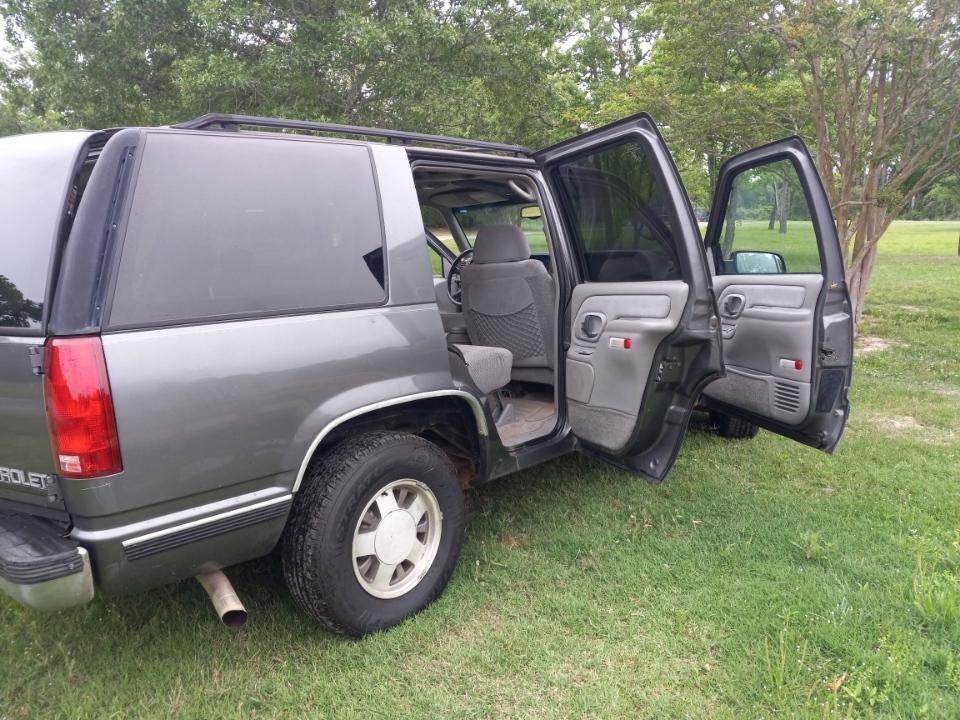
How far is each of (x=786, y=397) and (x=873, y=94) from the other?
217 inches

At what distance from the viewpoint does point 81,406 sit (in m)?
1.92

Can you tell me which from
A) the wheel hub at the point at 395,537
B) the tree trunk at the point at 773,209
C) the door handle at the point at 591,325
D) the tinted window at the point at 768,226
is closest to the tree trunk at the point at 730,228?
the tinted window at the point at 768,226

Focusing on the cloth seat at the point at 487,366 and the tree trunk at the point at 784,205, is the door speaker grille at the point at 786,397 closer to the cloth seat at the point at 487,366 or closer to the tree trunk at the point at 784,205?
the tree trunk at the point at 784,205

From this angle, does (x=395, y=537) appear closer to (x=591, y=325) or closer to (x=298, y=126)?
(x=591, y=325)

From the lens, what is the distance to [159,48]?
9047 millimetres

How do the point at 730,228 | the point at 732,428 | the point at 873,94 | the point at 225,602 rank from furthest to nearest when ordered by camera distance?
the point at 873,94 < the point at 732,428 < the point at 730,228 < the point at 225,602

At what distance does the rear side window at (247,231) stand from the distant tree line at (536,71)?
564 cm

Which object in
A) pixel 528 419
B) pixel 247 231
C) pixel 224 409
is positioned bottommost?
pixel 528 419

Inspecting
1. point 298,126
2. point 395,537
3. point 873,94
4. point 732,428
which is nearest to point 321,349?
point 395,537

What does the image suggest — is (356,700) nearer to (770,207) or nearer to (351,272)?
(351,272)

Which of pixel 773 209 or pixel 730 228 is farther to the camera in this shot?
pixel 730 228

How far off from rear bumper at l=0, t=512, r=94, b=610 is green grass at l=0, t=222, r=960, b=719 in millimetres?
576

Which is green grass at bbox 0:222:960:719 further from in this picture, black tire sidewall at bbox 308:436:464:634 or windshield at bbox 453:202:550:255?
windshield at bbox 453:202:550:255

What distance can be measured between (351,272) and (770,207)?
2.77m
